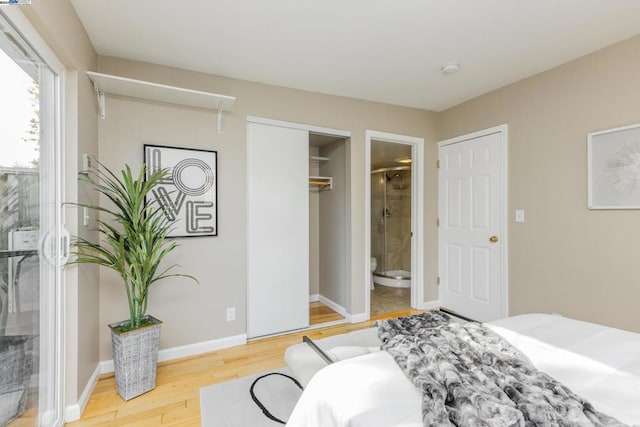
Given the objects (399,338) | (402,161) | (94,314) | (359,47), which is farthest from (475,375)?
(402,161)

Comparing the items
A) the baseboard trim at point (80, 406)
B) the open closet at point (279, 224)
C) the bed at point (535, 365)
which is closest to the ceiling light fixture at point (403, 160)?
the open closet at point (279, 224)

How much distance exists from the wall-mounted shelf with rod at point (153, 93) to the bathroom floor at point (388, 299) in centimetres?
283

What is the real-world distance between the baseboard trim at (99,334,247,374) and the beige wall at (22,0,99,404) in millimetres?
252

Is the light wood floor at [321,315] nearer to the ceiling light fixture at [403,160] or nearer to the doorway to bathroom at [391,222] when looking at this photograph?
the doorway to bathroom at [391,222]

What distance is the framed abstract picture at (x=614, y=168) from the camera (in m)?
2.14

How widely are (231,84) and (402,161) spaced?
3382 millimetres

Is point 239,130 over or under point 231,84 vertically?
under

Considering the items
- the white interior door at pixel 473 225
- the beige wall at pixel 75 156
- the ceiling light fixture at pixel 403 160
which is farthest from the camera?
the ceiling light fixture at pixel 403 160

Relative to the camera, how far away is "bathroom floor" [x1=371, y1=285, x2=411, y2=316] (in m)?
3.76

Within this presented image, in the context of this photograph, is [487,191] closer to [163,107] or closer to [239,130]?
[239,130]

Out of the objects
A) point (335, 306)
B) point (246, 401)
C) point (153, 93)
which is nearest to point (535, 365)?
point (246, 401)

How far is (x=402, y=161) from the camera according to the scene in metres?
5.25

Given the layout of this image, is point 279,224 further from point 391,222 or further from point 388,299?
point 391,222

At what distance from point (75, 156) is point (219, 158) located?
107 cm
